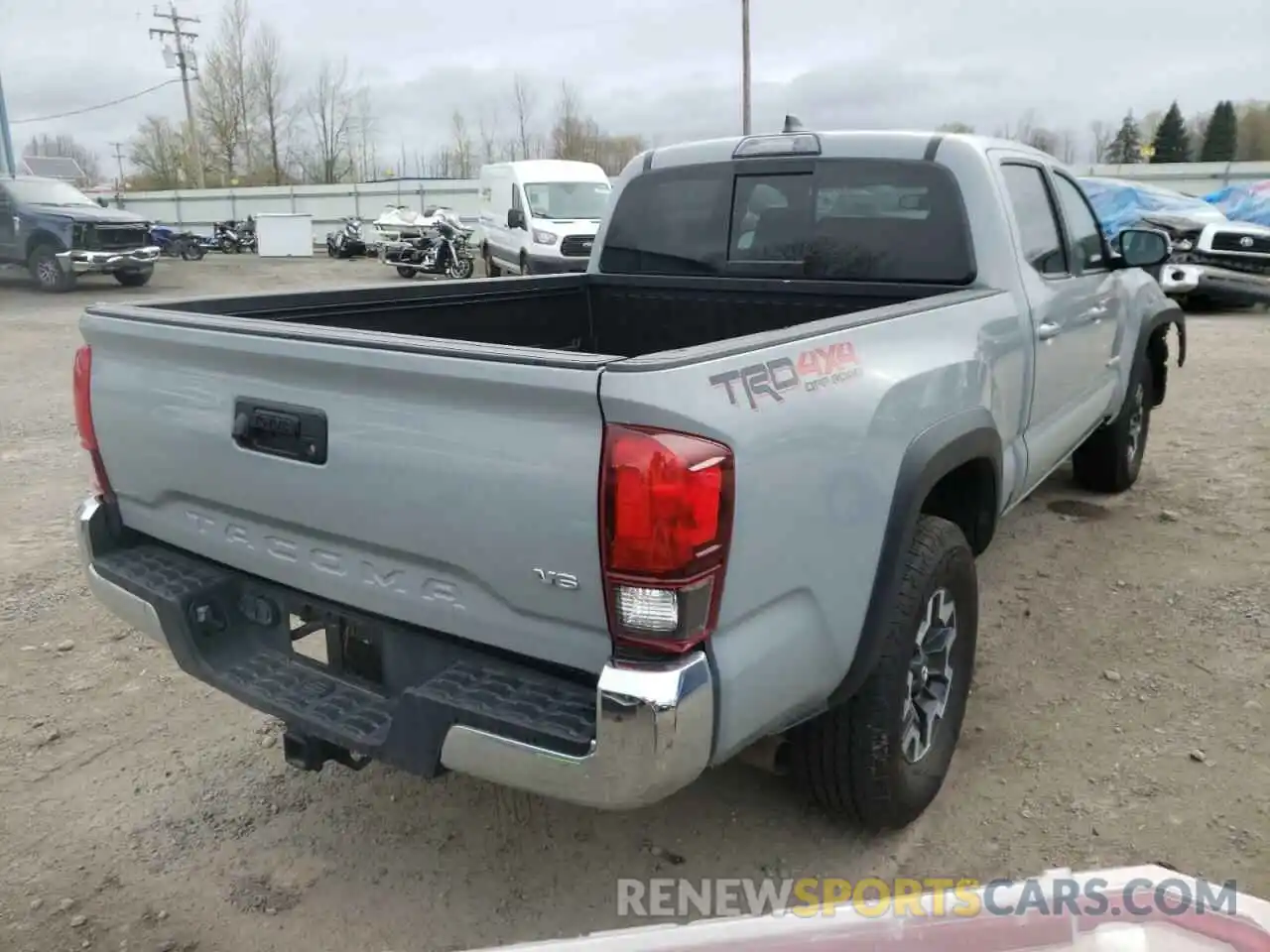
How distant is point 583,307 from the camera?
4488 mm

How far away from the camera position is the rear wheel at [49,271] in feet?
60.9

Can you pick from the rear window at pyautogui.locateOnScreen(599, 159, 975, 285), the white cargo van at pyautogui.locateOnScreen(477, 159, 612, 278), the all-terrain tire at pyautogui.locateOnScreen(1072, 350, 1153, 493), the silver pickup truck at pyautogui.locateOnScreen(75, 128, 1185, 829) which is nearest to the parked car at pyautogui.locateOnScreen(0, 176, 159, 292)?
the white cargo van at pyautogui.locateOnScreen(477, 159, 612, 278)

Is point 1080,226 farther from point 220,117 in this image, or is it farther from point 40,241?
point 220,117

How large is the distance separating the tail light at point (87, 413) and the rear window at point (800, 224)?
2.28 meters

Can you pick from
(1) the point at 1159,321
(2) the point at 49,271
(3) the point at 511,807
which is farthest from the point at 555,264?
(3) the point at 511,807

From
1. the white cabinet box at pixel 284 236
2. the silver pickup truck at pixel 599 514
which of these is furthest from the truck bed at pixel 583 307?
the white cabinet box at pixel 284 236

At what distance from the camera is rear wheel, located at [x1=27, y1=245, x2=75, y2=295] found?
60.9 ft

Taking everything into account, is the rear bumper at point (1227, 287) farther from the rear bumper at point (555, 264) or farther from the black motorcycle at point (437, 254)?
the black motorcycle at point (437, 254)

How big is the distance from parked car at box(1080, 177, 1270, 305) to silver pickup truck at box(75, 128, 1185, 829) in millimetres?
10540

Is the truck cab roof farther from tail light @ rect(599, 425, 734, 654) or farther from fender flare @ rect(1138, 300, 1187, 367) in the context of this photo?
tail light @ rect(599, 425, 734, 654)

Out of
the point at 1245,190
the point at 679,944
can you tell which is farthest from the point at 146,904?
the point at 1245,190

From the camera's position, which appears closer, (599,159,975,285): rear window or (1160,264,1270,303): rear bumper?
(599,159,975,285): rear window

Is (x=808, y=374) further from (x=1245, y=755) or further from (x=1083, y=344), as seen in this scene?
(x=1083, y=344)

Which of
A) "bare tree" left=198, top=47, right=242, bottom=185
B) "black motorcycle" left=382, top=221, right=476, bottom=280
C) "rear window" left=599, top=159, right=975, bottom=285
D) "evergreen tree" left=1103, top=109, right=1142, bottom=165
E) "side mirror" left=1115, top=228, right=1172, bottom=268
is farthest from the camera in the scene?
"evergreen tree" left=1103, top=109, right=1142, bottom=165
